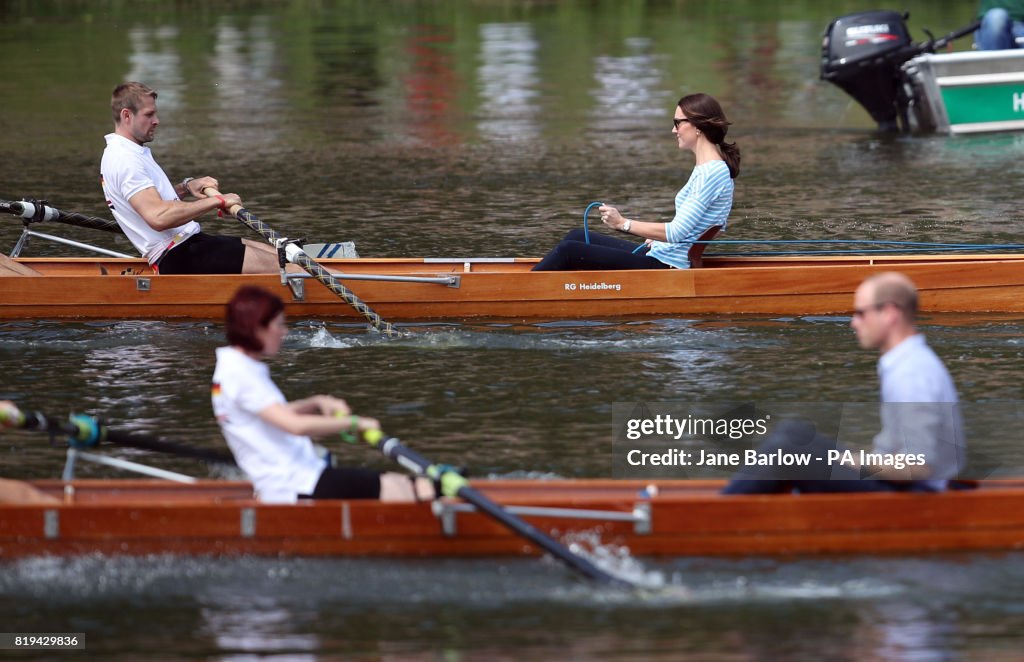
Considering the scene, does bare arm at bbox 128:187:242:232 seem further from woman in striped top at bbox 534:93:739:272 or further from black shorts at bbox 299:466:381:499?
black shorts at bbox 299:466:381:499

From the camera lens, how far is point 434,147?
2102 centimetres

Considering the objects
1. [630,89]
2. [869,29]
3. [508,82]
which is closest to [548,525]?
[869,29]

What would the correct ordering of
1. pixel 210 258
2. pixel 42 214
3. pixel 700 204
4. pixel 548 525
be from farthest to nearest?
1. pixel 42 214
2. pixel 210 258
3. pixel 700 204
4. pixel 548 525

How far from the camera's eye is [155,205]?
11117mm

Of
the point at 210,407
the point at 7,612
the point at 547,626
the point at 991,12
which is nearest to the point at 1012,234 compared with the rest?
the point at 991,12

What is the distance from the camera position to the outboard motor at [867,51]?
19.7 meters

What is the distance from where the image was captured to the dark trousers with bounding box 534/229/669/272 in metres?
11.7

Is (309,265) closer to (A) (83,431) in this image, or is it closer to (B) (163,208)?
(B) (163,208)

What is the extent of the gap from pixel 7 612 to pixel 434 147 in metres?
14.5

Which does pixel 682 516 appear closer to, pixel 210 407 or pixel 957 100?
pixel 210 407

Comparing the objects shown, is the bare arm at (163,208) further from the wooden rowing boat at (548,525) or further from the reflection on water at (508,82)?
the reflection on water at (508,82)

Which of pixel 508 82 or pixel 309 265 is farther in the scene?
pixel 508 82

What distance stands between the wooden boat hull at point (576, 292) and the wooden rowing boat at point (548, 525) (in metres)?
4.44

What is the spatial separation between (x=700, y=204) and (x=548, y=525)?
4303 millimetres
